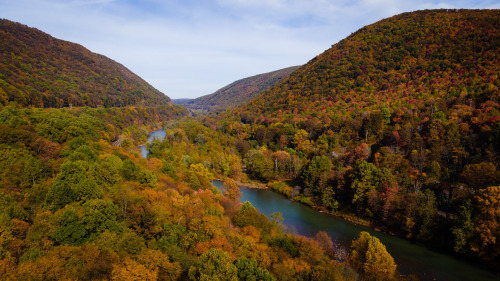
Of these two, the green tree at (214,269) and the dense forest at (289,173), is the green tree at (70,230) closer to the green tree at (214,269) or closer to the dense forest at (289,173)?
the dense forest at (289,173)

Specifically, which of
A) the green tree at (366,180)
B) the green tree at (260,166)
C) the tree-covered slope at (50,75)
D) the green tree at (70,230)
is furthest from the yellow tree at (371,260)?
the tree-covered slope at (50,75)

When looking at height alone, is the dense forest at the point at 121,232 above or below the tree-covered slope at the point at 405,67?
below

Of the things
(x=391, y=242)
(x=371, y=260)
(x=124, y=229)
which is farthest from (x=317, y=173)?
(x=124, y=229)

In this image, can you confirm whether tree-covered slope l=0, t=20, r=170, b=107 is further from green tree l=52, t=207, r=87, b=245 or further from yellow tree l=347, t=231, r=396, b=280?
yellow tree l=347, t=231, r=396, b=280

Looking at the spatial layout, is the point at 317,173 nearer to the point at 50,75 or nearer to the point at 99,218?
the point at 99,218

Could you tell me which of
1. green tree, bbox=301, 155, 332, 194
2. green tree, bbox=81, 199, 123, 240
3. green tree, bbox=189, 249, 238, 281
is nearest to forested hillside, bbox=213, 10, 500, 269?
green tree, bbox=301, 155, 332, 194
